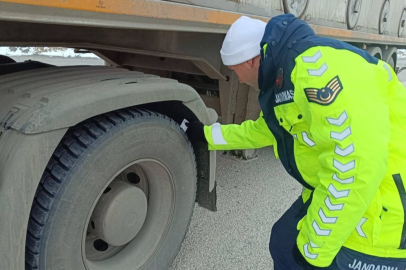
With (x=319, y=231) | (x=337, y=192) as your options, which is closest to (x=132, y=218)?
(x=319, y=231)

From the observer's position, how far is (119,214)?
185 centimetres

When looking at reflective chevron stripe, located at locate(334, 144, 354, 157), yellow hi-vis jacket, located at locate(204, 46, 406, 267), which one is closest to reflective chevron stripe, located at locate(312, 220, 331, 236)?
yellow hi-vis jacket, located at locate(204, 46, 406, 267)

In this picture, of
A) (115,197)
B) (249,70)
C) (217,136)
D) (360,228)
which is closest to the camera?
(360,228)

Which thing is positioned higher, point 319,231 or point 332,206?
point 332,206

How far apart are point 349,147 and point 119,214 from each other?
3.92 feet

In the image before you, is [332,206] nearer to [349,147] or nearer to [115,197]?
[349,147]

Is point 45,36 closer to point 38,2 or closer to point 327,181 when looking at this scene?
point 38,2

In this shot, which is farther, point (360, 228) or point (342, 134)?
point (360, 228)

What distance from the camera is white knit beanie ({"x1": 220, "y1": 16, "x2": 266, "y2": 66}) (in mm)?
1585

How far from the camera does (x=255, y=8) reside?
8.18 ft

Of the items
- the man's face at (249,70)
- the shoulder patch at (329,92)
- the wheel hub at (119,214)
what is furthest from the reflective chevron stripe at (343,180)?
the wheel hub at (119,214)

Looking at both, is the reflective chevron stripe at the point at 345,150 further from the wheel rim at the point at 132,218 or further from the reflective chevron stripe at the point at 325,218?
the wheel rim at the point at 132,218

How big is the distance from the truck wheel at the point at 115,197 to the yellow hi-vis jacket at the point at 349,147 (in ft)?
2.27

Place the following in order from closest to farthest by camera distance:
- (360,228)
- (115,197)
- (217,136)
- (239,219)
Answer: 1. (360,228)
2. (115,197)
3. (217,136)
4. (239,219)
